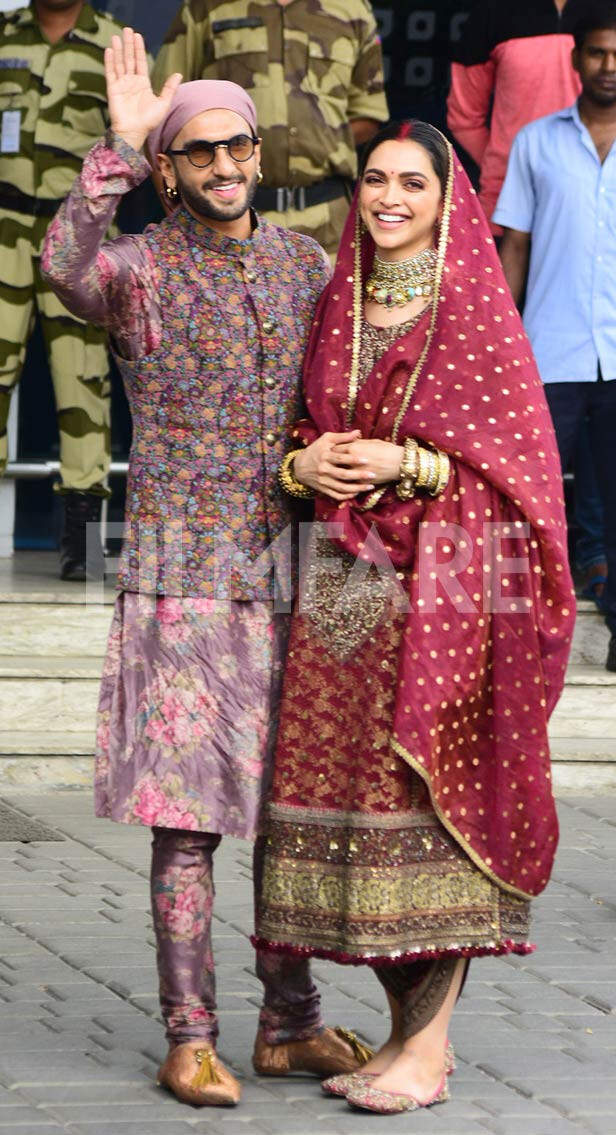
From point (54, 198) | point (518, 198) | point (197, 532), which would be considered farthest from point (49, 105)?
point (197, 532)

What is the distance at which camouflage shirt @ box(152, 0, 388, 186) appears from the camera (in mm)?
7230

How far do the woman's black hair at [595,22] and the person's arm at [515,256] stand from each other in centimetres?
71

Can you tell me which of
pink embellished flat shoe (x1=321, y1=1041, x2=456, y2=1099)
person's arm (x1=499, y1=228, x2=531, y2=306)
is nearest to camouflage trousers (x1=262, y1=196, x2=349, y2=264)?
person's arm (x1=499, y1=228, x2=531, y2=306)

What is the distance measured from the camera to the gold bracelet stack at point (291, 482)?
4.17 meters

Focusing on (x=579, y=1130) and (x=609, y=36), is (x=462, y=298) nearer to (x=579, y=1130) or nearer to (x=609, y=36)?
(x=579, y=1130)

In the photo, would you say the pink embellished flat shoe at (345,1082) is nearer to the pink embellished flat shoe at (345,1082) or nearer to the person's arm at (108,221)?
the pink embellished flat shoe at (345,1082)

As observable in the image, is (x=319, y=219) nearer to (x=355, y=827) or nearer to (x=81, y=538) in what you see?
(x=81, y=538)

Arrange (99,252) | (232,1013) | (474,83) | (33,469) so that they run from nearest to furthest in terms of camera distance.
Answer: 1. (99,252)
2. (232,1013)
3. (474,83)
4. (33,469)

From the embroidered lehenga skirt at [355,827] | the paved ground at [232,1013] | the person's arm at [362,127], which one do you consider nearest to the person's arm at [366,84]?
the person's arm at [362,127]

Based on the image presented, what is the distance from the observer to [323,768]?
409 centimetres

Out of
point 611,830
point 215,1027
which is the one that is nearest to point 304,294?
point 215,1027

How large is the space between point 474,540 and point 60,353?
4.00m

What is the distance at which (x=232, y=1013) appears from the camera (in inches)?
184

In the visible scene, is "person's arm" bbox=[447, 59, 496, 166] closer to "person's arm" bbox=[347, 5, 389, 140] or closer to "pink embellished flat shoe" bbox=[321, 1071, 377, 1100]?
"person's arm" bbox=[347, 5, 389, 140]
